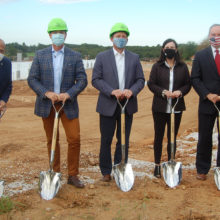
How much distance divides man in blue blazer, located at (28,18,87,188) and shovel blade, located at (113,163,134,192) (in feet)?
1.84

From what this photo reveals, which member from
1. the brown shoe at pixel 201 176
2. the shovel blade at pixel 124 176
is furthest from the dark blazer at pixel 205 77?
the shovel blade at pixel 124 176

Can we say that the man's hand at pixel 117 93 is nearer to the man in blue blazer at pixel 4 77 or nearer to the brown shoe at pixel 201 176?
the man in blue blazer at pixel 4 77

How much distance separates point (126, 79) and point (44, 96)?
1.19 metres

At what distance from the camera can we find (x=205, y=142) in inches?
214

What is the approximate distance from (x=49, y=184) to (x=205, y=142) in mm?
2417

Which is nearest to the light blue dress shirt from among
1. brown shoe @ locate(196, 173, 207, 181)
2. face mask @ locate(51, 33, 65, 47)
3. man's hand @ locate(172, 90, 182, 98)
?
face mask @ locate(51, 33, 65, 47)

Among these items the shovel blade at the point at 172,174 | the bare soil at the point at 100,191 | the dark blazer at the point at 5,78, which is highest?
the dark blazer at the point at 5,78

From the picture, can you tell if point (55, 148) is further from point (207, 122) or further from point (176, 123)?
point (207, 122)

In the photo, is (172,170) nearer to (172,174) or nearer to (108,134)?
(172,174)

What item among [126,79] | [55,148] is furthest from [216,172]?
[55,148]

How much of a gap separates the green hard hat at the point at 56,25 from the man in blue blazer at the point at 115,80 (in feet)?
2.27

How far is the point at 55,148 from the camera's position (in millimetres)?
4996

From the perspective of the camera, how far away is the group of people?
4809 mm

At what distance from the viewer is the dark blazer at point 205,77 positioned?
5156mm
